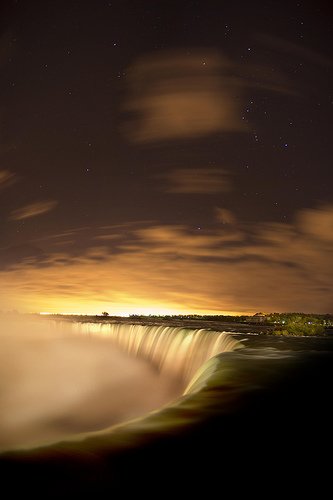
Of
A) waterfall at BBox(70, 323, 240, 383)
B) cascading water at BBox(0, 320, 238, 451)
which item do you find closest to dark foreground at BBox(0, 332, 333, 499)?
cascading water at BBox(0, 320, 238, 451)

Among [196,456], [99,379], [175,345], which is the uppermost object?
[175,345]

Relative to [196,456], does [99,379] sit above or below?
below

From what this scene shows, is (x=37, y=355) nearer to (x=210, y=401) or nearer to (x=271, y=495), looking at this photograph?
(x=210, y=401)

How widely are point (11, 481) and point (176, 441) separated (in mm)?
1949

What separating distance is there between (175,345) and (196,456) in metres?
23.3

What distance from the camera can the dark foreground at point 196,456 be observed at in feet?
14.4

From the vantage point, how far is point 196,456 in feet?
17.3

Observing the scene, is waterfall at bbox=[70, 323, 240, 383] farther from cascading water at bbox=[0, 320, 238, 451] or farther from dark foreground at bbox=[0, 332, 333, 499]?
dark foreground at bbox=[0, 332, 333, 499]

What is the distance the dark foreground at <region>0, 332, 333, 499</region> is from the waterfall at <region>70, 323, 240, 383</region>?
11.8 meters

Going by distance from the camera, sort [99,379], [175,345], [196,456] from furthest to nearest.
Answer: [99,379]
[175,345]
[196,456]

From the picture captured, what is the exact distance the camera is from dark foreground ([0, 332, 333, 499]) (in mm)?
4387

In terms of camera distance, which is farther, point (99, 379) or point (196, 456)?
point (99, 379)

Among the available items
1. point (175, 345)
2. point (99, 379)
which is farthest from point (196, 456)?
point (99, 379)

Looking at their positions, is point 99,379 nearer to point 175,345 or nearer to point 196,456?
point 175,345
